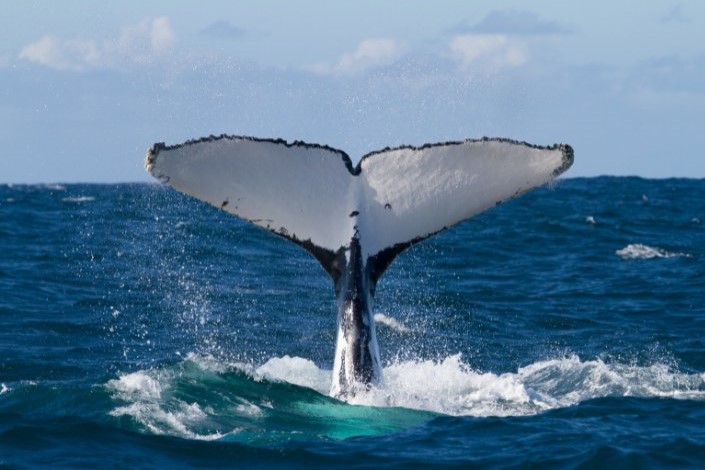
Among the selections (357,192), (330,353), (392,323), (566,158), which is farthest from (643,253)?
(566,158)

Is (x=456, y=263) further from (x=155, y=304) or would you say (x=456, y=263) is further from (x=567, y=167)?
(x=567, y=167)

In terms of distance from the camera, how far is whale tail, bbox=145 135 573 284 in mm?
8930

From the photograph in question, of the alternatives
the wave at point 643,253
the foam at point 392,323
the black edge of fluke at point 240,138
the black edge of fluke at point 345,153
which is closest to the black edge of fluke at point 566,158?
the black edge of fluke at point 345,153

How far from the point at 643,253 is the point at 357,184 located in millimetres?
16254

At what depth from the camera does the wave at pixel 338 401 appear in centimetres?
909

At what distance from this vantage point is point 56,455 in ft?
27.0

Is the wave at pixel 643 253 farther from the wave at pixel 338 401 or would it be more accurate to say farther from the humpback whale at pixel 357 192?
the humpback whale at pixel 357 192

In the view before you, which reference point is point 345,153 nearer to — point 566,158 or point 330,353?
point 566,158

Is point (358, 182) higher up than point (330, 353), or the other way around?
point (358, 182)

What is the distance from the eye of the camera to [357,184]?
9594mm

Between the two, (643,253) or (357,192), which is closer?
(357,192)

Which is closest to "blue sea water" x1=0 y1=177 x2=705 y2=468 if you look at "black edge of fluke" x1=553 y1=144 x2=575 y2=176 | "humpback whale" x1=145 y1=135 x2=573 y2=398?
"humpback whale" x1=145 y1=135 x2=573 y2=398

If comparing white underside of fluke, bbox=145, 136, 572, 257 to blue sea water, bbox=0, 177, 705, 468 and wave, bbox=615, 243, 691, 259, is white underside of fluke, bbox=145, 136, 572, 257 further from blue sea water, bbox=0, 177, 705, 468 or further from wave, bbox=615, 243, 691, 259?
wave, bbox=615, 243, 691, 259

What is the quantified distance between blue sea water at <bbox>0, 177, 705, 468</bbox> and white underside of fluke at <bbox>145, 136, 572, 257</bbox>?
1337mm
